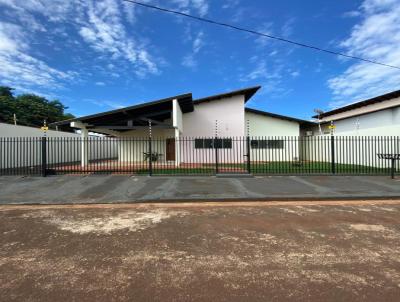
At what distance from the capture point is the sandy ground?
3.10m

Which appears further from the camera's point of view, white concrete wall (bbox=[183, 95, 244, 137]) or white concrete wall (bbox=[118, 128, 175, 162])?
white concrete wall (bbox=[118, 128, 175, 162])

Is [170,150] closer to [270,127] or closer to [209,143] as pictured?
[209,143]

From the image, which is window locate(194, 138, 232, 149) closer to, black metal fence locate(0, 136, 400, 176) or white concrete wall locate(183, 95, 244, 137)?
black metal fence locate(0, 136, 400, 176)

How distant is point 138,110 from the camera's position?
752 inches

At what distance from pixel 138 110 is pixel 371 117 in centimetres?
1507

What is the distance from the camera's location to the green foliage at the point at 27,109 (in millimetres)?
37719

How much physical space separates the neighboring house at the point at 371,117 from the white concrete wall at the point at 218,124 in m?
7.16

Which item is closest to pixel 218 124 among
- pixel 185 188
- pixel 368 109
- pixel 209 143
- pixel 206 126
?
pixel 206 126

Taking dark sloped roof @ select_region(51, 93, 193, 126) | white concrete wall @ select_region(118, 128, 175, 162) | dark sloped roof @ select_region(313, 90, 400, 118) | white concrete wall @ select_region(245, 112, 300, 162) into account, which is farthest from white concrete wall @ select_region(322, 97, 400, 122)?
white concrete wall @ select_region(118, 128, 175, 162)

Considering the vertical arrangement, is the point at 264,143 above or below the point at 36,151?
above

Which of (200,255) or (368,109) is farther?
(368,109)

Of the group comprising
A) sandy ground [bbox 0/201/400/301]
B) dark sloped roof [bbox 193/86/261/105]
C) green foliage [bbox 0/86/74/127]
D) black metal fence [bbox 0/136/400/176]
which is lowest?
sandy ground [bbox 0/201/400/301]

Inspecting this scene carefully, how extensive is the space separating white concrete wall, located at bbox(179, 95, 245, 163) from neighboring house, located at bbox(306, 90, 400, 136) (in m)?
7.16

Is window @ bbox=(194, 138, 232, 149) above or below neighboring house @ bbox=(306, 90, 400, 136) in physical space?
below
